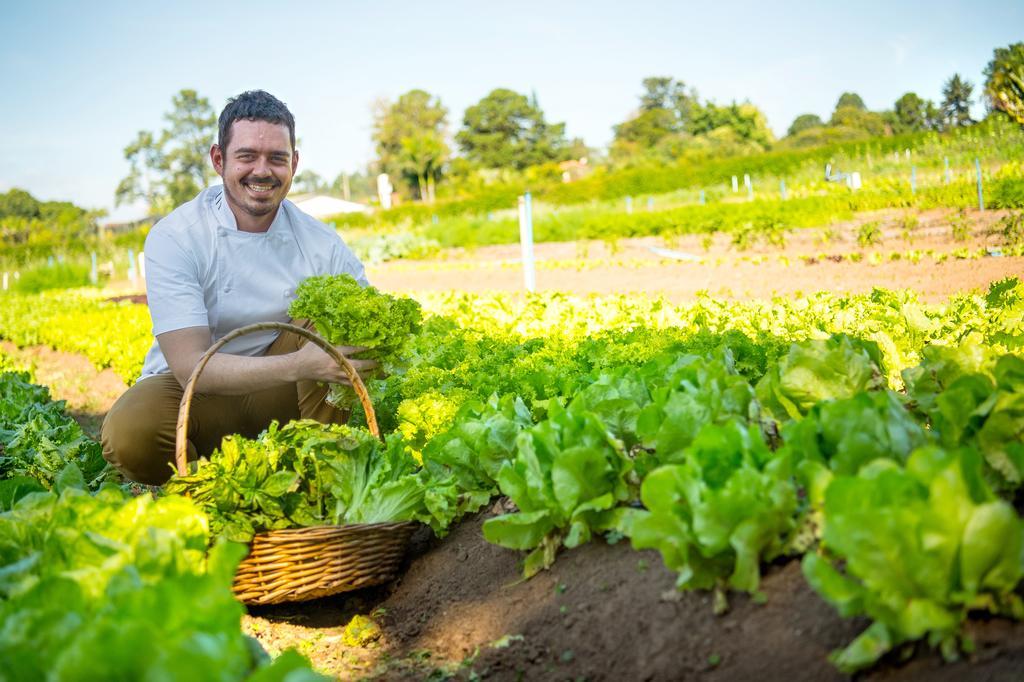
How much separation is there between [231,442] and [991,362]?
102 inches

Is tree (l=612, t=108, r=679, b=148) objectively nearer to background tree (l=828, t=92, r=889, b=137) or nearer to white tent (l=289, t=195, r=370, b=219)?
background tree (l=828, t=92, r=889, b=137)

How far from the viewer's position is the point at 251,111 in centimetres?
420

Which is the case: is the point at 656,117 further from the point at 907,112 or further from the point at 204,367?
the point at 204,367

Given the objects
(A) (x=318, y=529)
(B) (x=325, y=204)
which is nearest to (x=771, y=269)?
(A) (x=318, y=529)

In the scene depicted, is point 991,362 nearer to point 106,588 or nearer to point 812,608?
point 812,608

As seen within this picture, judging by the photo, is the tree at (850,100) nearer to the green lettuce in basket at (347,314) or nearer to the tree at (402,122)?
the tree at (402,122)

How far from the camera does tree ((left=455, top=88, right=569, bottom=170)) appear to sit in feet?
288

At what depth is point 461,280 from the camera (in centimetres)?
1830

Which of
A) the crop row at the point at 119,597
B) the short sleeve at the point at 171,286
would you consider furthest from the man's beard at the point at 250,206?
the crop row at the point at 119,597

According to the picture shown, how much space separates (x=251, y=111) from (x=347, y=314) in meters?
1.09

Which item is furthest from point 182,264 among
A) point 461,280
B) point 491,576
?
point 461,280

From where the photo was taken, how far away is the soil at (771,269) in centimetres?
1048

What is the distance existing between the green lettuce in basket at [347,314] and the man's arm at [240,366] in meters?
0.17

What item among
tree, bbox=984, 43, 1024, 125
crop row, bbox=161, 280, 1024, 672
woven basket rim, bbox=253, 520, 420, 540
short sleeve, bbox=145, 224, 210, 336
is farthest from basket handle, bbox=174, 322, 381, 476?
tree, bbox=984, 43, 1024, 125
